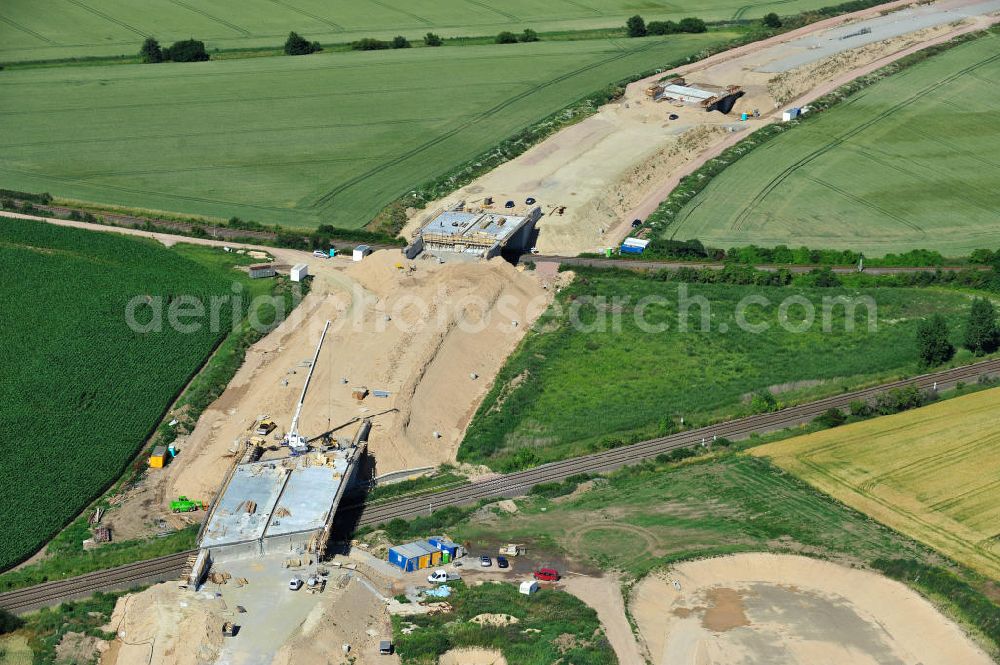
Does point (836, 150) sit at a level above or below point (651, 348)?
above

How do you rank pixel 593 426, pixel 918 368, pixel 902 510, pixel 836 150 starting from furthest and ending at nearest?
pixel 836 150
pixel 918 368
pixel 593 426
pixel 902 510

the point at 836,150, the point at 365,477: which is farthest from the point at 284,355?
the point at 836,150

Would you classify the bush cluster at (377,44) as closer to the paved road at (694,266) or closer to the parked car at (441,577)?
the paved road at (694,266)

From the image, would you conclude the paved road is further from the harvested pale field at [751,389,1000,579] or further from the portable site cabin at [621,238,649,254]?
the harvested pale field at [751,389,1000,579]

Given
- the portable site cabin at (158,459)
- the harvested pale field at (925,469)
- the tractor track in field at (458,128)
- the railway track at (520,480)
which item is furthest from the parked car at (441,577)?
the tractor track in field at (458,128)

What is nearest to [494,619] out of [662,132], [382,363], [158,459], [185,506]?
[185,506]

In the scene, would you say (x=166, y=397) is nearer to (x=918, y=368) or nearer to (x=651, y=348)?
(x=651, y=348)
